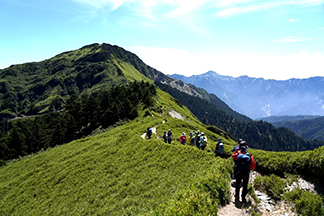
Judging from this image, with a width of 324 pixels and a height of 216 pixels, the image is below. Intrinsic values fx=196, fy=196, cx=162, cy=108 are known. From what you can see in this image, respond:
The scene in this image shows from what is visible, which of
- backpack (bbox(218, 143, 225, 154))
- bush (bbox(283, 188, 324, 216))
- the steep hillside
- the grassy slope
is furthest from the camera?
backpack (bbox(218, 143, 225, 154))

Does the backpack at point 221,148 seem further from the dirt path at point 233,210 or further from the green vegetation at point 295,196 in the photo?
the dirt path at point 233,210

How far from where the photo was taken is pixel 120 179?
23250 mm

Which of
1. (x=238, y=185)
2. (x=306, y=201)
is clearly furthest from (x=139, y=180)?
(x=306, y=201)

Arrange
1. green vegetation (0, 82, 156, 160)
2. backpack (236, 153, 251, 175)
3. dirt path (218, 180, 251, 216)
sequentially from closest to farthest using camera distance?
dirt path (218, 180, 251, 216), backpack (236, 153, 251, 175), green vegetation (0, 82, 156, 160)

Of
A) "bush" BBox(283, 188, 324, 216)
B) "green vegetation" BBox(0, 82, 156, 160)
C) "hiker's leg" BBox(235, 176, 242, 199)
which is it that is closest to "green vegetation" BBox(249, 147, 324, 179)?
"bush" BBox(283, 188, 324, 216)

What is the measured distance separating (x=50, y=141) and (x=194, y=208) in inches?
3985

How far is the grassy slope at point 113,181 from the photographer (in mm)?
17938

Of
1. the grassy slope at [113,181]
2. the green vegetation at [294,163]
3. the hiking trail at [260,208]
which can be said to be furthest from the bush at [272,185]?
the grassy slope at [113,181]

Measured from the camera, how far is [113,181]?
23.2 metres

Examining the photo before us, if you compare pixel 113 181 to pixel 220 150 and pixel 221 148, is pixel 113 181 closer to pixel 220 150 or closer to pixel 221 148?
pixel 220 150

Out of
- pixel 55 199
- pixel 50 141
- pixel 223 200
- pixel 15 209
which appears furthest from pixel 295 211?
pixel 50 141

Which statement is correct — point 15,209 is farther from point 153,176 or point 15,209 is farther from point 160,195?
point 160,195

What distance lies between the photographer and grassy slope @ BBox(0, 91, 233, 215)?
58.9 ft

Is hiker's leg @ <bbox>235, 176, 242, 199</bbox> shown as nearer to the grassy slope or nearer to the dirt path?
the dirt path
